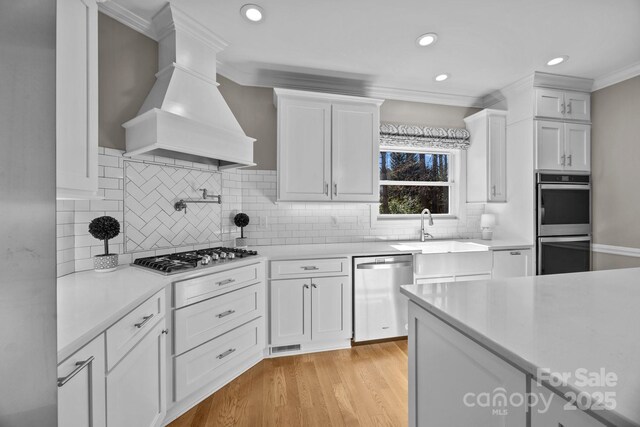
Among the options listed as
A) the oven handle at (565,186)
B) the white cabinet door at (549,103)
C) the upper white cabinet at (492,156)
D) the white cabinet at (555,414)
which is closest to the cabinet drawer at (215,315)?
the white cabinet at (555,414)

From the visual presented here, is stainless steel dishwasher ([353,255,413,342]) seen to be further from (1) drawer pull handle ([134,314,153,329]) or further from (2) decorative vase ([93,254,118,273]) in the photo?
(2) decorative vase ([93,254,118,273])

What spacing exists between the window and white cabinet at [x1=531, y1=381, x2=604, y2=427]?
2.95 metres

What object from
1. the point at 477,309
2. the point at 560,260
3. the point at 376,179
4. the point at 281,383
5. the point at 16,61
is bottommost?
the point at 281,383

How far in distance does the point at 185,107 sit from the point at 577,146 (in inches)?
160

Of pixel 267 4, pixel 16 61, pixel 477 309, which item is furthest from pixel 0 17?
pixel 267 4

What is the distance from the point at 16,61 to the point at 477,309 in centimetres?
115

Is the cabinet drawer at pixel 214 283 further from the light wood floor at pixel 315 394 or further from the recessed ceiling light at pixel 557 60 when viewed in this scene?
the recessed ceiling light at pixel 557 60

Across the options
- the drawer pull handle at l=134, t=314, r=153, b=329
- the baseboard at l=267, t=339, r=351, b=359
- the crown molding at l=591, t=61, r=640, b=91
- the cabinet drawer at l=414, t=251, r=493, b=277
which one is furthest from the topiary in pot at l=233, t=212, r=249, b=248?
the crown molding at l=591, t=61, r=640, b=91

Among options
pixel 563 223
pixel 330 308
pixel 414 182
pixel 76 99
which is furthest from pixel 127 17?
pixel 563 223

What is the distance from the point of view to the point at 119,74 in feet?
6.81

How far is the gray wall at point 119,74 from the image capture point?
199 cm

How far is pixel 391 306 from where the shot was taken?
2.78 m

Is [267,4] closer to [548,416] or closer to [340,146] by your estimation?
[340,146]

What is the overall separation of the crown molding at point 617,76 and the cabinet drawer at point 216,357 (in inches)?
171
